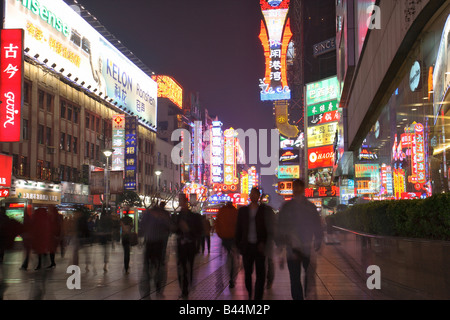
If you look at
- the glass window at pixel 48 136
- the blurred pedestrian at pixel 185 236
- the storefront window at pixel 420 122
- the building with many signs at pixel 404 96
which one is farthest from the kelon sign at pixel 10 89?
the blurred pedestrian at pixel 185 236

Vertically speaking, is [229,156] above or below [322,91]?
below

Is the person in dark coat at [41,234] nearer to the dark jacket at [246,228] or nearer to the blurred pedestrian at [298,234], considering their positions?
the dark jacket at [246,228]

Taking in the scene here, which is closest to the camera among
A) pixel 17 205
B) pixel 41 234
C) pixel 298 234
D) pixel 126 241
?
pixel 298 234

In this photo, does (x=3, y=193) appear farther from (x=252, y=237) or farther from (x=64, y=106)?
(x=252, y=237)

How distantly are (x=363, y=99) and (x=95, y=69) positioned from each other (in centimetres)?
3758

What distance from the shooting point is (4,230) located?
9.20 m

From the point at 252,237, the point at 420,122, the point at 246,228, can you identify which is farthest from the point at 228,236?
the point at 420,122

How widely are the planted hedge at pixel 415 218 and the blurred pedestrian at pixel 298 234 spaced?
2.48 metres

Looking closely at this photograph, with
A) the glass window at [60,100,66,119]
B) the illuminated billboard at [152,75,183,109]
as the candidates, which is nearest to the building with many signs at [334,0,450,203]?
the glass window at [60,100,66,119]

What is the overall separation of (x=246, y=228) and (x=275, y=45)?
5979 cm

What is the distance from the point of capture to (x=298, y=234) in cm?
813

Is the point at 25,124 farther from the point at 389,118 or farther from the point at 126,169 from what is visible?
the point at 389,118

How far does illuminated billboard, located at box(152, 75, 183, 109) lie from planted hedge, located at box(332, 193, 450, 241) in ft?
268

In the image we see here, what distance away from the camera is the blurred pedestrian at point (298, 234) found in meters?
8.05
